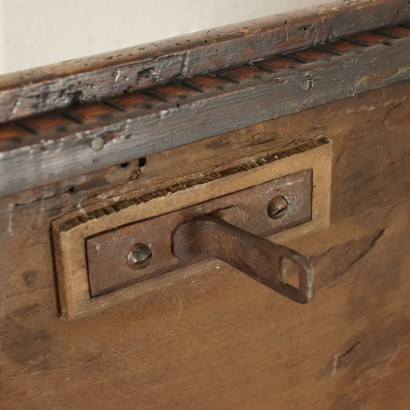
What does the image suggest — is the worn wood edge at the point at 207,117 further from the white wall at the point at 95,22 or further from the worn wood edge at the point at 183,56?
the white wall at the point at 95,22

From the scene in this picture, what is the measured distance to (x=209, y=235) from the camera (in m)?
0.70

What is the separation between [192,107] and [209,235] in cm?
11

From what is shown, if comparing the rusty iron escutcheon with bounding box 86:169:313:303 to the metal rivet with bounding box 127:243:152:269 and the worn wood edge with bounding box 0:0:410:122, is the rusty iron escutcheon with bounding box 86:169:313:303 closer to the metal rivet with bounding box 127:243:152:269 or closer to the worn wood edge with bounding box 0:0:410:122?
the metal rivet with bounding box 127:243:152:269

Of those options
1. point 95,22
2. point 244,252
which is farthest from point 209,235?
point 95,22

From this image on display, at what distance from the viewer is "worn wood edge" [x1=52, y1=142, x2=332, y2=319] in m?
0.66

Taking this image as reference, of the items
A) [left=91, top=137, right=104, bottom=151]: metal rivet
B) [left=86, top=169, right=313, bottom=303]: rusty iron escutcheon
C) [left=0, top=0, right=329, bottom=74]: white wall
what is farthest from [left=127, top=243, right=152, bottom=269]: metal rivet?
[left=0, top=0, right=329, bottom=74]: white wall

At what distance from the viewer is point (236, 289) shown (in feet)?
2.60

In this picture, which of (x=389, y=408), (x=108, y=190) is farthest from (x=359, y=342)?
(x=108, y=190)

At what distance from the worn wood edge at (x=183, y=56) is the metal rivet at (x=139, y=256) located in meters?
0.12

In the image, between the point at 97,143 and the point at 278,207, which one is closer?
the point at 97,143

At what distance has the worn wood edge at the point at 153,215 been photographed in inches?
25.9

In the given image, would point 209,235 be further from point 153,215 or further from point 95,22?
point 95,22

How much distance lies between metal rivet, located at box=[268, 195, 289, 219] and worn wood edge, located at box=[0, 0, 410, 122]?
118 mm

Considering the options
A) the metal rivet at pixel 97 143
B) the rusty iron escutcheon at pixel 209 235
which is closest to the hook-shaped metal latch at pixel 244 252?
the rusty iron escutcheon at pixel 209 235
